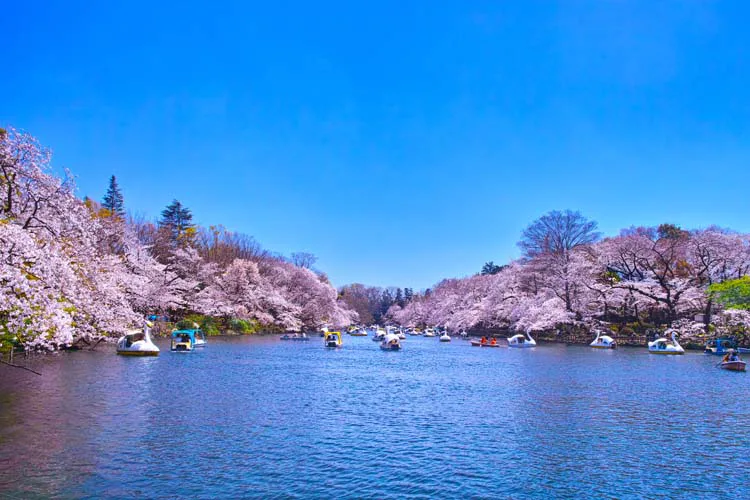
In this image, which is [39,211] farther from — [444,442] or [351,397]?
[444,442]

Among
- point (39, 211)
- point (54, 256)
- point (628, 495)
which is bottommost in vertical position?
point (628, 495)

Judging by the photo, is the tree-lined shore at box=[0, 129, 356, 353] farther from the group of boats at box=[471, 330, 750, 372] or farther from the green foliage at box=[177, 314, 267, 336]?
the group of boats at box=[471, 330, 750, 372]

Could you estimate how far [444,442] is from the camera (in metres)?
16.5

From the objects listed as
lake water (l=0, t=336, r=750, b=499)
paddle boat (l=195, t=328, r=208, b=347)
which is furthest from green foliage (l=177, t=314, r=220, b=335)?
lake water (l=0, t=336, r=750, b=499)

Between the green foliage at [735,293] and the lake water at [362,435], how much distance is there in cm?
2266

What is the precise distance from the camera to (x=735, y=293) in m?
50.2

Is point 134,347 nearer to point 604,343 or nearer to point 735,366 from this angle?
point 735,366

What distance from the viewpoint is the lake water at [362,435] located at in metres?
12.6

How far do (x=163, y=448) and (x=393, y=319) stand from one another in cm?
15087

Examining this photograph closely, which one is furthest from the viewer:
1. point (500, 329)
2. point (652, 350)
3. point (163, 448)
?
point (500, 329)

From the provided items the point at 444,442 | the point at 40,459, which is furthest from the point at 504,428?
the point at 40,459

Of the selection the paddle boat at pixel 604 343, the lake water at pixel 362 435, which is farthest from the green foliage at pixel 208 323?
the paddle boat at pixel 604 343

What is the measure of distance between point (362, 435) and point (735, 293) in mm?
47690

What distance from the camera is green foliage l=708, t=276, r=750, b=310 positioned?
163 ft
